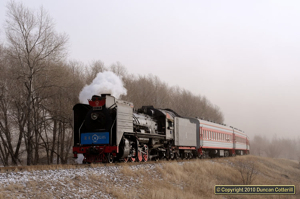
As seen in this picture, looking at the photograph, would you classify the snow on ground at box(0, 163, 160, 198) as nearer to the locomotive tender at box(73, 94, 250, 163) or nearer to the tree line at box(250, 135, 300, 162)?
the locomotive tender at box(73, 94, 250, 163)

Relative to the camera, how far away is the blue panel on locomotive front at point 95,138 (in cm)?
1544

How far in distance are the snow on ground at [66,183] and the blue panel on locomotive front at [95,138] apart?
8.77ft

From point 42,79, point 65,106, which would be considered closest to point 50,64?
point 42,79

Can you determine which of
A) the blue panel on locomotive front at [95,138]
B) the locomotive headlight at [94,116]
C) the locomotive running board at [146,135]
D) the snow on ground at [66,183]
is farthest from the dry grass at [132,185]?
the locomotive headlight at [94,116]

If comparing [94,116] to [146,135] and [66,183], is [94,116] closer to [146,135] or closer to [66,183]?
[146,135]

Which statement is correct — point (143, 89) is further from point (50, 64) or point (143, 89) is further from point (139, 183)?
point (139, 183)

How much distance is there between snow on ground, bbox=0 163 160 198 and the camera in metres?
8.66

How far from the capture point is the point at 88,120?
15.9 metres

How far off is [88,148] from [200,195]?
18.8 feet

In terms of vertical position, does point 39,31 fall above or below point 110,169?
above

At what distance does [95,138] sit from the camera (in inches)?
616

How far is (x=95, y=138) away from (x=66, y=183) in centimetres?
568

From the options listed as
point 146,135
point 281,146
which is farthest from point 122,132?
point 281,146

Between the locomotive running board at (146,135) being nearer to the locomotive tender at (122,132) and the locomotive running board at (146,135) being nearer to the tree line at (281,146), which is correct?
the locomotive tender at (122,132)
